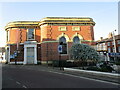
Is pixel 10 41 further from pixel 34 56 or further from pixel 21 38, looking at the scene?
pixel 34 56

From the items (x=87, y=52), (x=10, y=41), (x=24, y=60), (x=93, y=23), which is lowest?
(x=24, y=60)

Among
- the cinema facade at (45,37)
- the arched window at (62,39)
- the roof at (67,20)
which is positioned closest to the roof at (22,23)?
the cinema facade at (45,37)

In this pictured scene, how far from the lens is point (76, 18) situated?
124 ft

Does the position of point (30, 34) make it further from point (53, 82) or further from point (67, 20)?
point (53, 82)

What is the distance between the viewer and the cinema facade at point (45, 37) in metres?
36.5

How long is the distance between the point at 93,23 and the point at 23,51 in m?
23.6

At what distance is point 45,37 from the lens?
36844 millimetres

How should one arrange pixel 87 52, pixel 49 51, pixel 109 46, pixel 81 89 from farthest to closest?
pixel 109 46 < pixel 49 51 < pixel 87 52 < pixel 81 89

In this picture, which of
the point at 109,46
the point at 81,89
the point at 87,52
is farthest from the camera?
the point at 109,46

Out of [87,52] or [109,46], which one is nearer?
[87,52]

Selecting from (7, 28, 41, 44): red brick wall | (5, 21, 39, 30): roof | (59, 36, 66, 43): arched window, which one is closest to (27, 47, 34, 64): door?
(7, 28, 41, 44): red brick wall

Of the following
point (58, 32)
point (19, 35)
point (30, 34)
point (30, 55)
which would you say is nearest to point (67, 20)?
point (58, 32)

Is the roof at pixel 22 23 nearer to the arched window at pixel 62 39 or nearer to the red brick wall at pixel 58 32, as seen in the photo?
the red brick wall at pixel 58 32

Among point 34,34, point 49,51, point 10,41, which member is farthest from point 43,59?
point 10,41
